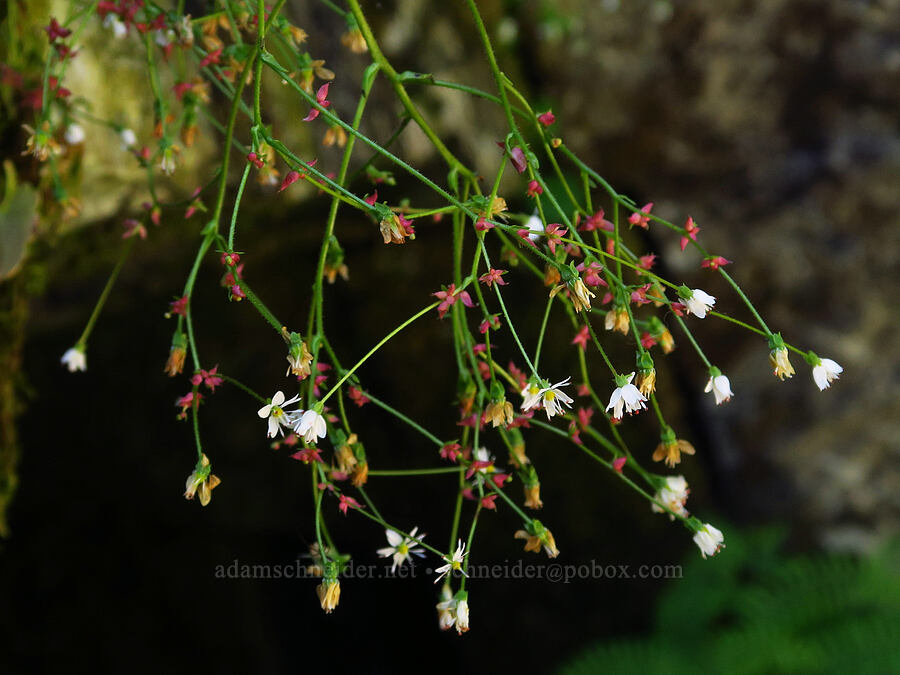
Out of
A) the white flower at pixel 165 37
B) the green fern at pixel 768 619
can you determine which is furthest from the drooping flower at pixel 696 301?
the green fern at pixel 768 619

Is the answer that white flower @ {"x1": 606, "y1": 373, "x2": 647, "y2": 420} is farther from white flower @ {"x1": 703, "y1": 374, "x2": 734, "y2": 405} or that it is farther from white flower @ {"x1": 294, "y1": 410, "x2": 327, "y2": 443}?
white flower @ {"x1": 294, "y1": 410, "x2": 327, "y2": 443}

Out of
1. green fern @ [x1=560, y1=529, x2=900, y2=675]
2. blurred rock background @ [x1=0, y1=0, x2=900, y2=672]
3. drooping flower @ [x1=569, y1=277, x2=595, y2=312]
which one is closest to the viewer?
drooping flower @ [x1=569, y1=277, x2=595, y2=312]

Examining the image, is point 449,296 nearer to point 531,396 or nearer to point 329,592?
point 531,396

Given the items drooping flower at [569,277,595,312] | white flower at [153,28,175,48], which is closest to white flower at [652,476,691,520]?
drooping flower at [569,277,595,312]

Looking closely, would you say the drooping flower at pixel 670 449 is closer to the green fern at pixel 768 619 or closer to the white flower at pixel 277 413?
the white flower at pixel 277 413

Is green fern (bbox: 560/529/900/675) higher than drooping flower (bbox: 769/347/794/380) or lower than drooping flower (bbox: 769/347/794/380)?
lower

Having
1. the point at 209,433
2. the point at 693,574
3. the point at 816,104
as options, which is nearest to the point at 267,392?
the point at 209,433

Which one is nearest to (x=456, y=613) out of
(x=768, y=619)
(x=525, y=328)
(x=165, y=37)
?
(x=165, y=37)
